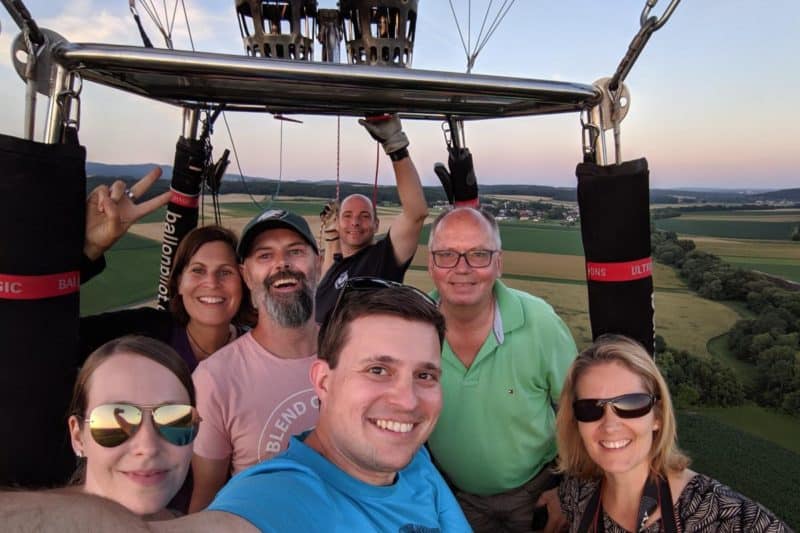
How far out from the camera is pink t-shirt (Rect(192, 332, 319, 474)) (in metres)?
1.31

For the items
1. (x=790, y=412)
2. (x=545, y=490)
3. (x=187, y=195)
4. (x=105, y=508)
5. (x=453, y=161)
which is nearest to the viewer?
(x=105, y=508)

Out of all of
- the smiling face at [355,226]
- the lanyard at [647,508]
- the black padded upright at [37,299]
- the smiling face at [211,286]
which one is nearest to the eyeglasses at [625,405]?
the lanyard at [647,508]

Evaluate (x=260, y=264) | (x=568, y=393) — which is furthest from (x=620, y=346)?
(x=260, y=264)

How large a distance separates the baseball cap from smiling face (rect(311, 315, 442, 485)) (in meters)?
0.64

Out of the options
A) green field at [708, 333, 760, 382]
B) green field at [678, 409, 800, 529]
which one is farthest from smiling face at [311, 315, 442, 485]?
green field at [708, 333, 760, 382]

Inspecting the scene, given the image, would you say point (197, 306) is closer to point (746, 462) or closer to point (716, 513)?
point (716, 513)

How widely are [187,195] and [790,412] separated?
10.2 meters

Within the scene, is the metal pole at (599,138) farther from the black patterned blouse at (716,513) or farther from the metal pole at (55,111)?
the metal pole at (55,111)

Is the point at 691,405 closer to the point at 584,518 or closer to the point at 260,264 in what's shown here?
the point at 584,518

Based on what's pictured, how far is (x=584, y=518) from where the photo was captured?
1.45 metres

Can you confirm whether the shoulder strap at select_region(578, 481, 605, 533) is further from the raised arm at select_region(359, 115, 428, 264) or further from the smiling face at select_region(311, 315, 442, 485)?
the raised arm at select_region(359, 115, 428, 264)

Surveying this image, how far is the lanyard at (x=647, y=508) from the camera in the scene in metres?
1.28

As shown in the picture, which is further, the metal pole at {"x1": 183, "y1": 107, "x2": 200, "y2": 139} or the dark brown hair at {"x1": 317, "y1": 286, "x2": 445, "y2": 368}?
the metal pole at {"x1": 183, "y1": 107, "x2": 200, "y2": 139}

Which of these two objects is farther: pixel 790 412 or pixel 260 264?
pixel 790 412
